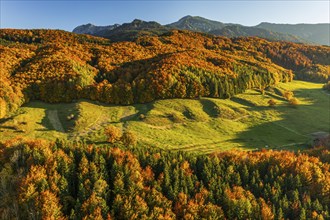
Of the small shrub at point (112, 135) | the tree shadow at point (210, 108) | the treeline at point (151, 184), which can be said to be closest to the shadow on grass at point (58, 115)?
the small shrub at point (112, 135)

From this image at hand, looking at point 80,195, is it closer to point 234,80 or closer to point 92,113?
point 92,113

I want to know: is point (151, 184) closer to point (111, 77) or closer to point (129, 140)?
point (129, 140)

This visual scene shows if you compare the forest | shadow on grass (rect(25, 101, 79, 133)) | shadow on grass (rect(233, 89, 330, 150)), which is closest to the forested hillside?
shadow on grass (rect(25, 101, 79, 133))

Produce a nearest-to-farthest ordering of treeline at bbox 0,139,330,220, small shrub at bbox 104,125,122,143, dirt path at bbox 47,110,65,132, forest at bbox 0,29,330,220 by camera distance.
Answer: treeline at bbox 0,139,330,220 < forest at bbox 0,29,330,220 < small shrub at bbox 104,125,122,143 < dirt path at bbox 47,110,65,132

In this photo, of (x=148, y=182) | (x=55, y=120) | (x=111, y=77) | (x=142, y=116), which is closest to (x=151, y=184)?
(x=148, y=182)

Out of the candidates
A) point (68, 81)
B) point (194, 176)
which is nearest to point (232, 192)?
point (194, 176)

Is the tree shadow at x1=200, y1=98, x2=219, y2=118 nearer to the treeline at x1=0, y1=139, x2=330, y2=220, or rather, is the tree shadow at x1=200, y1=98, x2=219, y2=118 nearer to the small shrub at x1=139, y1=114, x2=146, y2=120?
the small shrub at x1=139, y1=114, x2=146, y2=120
